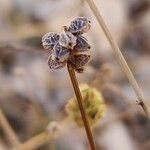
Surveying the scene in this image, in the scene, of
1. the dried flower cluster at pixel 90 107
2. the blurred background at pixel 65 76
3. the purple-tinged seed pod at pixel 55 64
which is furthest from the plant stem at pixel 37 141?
the purple-tinged seed pod at pixel 55 64

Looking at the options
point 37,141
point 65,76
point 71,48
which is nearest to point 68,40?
point 71,48

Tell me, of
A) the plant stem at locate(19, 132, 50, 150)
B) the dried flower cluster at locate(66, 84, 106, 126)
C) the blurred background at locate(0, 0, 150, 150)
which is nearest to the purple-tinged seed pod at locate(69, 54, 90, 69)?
the dried flower cluster at locate(66, 84, 106, 126)

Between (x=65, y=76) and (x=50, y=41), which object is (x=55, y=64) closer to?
(x=50, y=41)

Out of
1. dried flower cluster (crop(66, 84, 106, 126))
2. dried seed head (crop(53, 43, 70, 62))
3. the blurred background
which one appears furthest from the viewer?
the blurred background

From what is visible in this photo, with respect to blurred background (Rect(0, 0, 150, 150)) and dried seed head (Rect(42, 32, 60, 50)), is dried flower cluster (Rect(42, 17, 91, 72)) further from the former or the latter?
blurred background (Rect(0, 0, 150, 150))

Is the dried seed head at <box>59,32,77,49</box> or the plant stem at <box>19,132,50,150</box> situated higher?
the plant stem at <box>19,132,50,150</box>

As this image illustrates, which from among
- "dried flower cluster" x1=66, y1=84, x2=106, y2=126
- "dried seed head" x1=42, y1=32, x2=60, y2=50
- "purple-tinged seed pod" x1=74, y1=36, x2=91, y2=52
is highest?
"dried seed head" x1=42, y1=32, x2=60, y2=50

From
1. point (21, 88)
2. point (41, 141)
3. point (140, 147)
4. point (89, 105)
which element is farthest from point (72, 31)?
point (21, 88)
